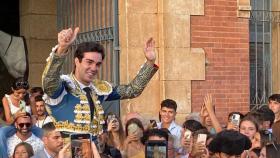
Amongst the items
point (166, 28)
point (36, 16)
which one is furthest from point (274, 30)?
point (36, 16)

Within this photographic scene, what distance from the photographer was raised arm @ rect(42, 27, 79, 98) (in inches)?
178

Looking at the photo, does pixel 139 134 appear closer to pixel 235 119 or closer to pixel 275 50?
pixel 235 119

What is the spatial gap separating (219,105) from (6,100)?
3217 millimetres

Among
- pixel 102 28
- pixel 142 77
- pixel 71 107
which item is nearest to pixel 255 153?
pixel 142 77

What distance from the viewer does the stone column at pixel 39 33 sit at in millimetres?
12625

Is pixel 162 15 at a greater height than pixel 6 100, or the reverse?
pixel 162 15

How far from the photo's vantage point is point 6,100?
9258 mm

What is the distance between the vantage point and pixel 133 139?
743cm

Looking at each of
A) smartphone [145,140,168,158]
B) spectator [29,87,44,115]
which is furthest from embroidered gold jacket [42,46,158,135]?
spectator [29,87,44,115]

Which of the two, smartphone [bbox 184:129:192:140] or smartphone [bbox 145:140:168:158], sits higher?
smartphone [bbox 145:140:168:158]

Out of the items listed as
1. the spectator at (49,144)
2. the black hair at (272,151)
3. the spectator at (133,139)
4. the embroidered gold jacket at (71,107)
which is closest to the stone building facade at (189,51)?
the spectator at (133,139)

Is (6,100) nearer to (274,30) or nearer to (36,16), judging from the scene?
(36,16)

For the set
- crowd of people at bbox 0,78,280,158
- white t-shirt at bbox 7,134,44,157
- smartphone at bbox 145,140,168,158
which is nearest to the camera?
smartphone at bbox 145,140,168,158

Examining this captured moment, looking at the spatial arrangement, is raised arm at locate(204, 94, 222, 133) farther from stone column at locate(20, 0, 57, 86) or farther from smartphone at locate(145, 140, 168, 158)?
stone column at locate(20, 0, 57, 86)
